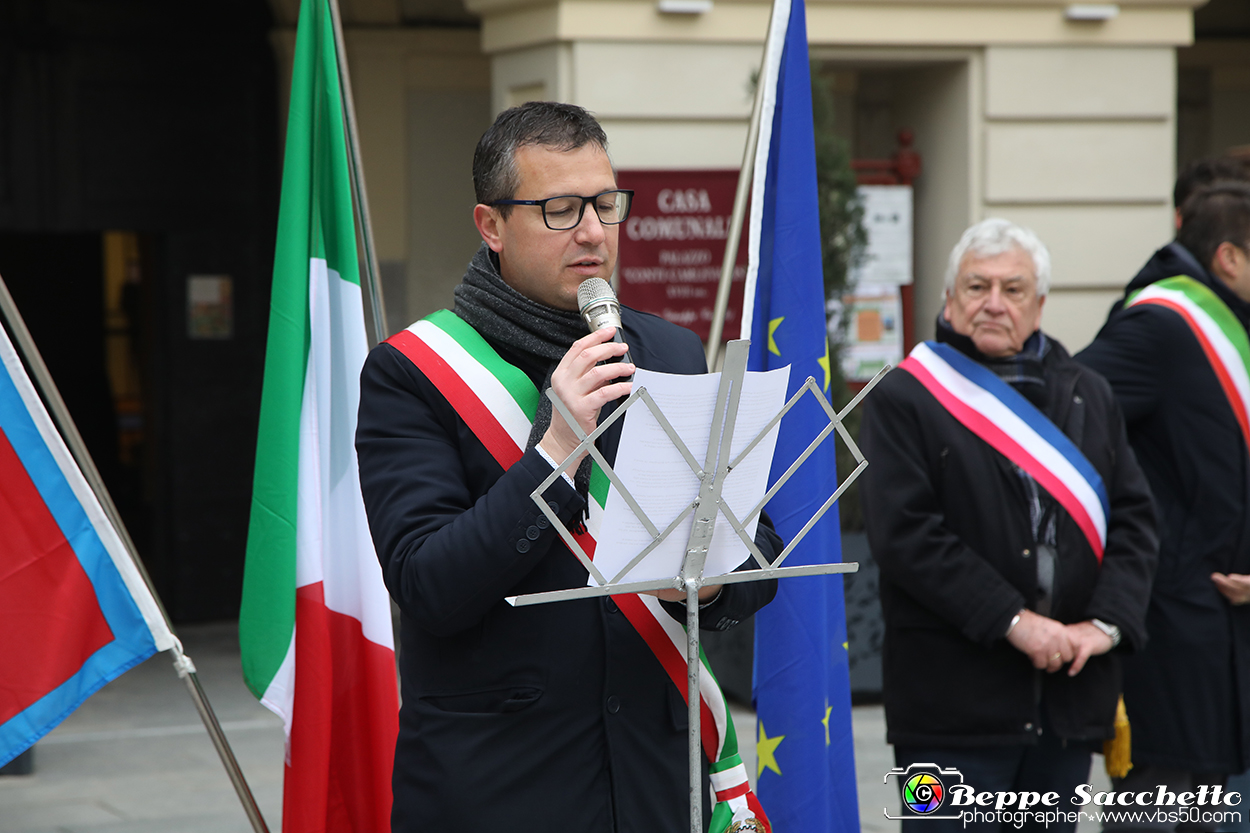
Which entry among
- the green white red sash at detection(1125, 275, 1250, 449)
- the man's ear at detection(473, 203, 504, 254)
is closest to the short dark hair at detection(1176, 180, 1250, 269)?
the green white red sash at detection(1125, 275, 1250, 449)

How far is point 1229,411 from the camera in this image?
3840 mm

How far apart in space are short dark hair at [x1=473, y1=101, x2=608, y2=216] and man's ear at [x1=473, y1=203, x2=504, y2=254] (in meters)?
0.01

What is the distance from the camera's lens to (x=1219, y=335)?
12.7 ft

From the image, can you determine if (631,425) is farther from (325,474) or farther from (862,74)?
(862,74)

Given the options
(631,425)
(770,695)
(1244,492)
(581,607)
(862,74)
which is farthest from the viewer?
(862,74)

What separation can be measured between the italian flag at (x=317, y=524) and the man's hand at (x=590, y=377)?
1359 millimetres

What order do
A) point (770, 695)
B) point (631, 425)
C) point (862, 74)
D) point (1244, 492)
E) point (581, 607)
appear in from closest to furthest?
point (631, 425) → point (581, 607) → point (770, 695) → point (1244, 492) → point (862, 74)

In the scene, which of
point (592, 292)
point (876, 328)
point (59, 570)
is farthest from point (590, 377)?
point (876, 328)

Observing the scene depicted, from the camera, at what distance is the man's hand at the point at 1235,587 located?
3.79 metres

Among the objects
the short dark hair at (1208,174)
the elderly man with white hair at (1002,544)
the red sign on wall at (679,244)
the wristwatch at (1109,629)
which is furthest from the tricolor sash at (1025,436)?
the red sign on wall at (679,244)

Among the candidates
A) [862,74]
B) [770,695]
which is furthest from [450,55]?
[770,695]

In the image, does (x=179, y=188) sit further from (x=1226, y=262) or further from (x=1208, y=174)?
(x=1226, y=262)

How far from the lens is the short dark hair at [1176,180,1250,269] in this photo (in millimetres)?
3980

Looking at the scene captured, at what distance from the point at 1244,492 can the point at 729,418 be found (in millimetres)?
2426
